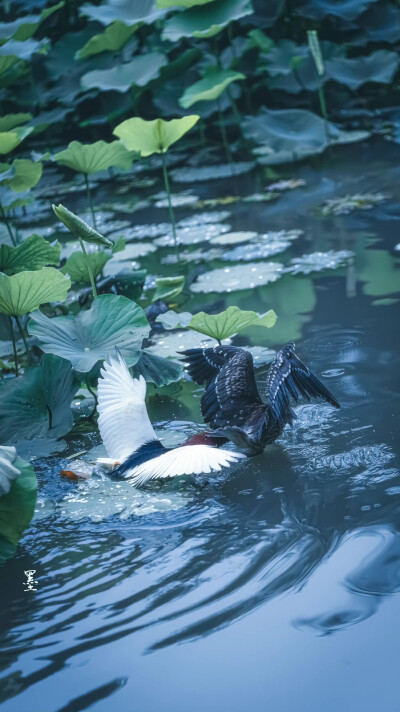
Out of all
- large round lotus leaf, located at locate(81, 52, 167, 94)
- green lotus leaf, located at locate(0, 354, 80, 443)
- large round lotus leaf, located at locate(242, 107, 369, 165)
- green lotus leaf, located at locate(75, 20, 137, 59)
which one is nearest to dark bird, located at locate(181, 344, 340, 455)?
green lotus leaf, located at locate(0, 354, 80, 443)

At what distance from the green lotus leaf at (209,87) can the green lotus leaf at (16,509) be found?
13.4 ft

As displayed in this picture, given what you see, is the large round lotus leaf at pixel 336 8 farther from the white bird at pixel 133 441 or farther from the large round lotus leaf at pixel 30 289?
the white bird at pixel 133 441

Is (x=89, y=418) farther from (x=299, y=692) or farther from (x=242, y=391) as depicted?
(x=299, y=692)

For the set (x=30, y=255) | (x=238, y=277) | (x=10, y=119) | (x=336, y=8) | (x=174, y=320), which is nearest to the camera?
(x=174, y=320)

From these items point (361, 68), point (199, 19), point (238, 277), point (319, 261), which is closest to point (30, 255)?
point (238, 277)

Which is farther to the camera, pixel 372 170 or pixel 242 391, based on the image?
pixel 372 170

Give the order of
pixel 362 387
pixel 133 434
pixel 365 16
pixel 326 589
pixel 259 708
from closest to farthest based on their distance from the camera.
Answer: pixel 259 708 → pixel 326 589 → pixel 133 434 → pixel 362 387 → pixel 365 16

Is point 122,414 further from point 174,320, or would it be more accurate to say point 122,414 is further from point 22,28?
point 22,28

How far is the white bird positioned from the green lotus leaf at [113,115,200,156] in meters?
1.55

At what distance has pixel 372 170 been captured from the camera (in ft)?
17.4

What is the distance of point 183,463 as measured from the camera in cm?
189

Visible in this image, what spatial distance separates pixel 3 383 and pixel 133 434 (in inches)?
22.2

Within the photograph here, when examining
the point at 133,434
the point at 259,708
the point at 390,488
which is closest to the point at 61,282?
the point at 133,434

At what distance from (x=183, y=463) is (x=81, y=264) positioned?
57.4 inches
